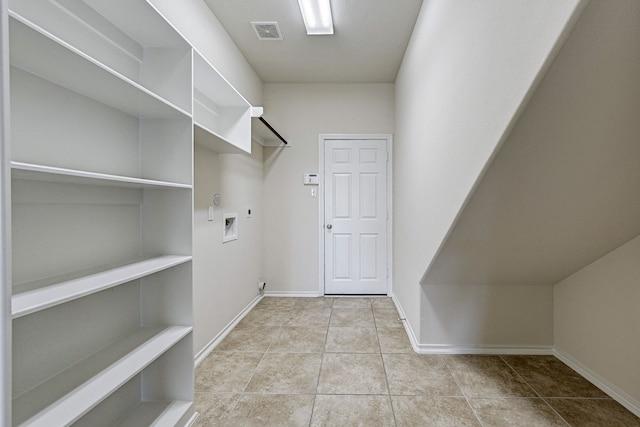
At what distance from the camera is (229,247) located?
3.00 meters

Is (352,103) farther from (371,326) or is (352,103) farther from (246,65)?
(371,326)

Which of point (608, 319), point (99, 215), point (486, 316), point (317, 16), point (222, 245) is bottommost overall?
point (486, 316)

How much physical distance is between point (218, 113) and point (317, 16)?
1.15 metres

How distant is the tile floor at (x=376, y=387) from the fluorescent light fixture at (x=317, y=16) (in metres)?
2.72

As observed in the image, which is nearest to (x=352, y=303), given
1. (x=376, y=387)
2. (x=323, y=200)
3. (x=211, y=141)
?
(x=323, y=200)

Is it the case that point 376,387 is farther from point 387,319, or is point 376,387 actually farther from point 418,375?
point 387,319

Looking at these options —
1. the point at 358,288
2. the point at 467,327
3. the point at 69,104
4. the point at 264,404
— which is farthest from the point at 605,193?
the point at 358,288

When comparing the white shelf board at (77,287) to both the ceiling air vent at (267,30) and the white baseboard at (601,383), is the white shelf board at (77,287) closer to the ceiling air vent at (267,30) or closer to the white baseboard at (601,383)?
the ceiling air vent at (267,30)

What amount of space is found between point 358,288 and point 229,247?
1.91 m

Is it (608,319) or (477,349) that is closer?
(608,319)

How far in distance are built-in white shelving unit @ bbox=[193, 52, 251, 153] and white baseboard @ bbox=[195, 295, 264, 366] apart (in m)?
1.56

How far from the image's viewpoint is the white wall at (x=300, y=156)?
4.12 metres

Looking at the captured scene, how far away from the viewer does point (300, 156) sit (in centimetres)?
416

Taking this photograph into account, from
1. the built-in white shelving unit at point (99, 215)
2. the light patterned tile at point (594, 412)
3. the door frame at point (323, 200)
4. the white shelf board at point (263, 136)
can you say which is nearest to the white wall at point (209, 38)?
the white shelf board at point (263, 136)
